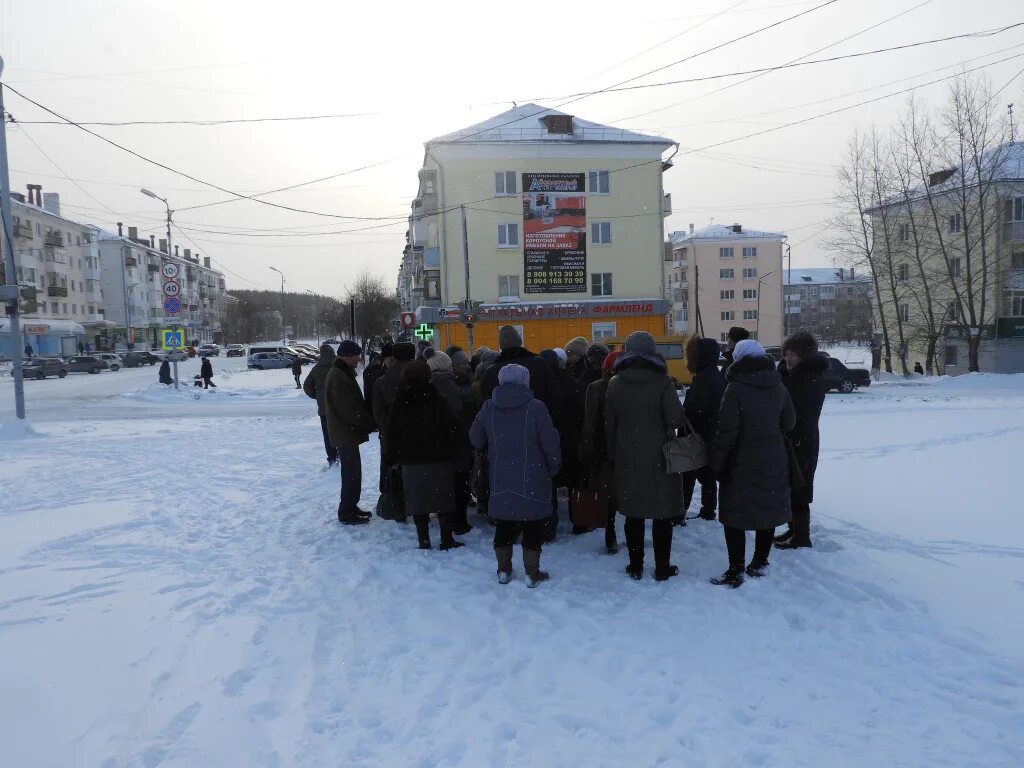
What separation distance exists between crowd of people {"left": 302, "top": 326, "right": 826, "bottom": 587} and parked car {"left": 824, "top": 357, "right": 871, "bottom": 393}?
17515 millimetres

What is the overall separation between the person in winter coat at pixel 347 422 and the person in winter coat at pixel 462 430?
2.78ft

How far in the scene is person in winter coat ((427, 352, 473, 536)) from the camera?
5.94 meters

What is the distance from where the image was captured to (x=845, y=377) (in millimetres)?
22438

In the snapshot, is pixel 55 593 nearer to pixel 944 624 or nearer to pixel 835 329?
pixel 944 624

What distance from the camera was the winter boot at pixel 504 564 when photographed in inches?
190

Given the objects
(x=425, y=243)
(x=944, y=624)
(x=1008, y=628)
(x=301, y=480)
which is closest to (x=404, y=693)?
(x=944, y=624)

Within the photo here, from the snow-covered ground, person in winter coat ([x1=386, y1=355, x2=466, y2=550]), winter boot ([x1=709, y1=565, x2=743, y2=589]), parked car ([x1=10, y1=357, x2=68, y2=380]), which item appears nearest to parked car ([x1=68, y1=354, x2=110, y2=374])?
parked car ([x1=10, y1=357, x2=68, y2=380])

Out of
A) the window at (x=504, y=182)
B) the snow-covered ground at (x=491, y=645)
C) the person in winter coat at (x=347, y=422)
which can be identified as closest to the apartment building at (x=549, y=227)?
the window at (x=504, y=182)

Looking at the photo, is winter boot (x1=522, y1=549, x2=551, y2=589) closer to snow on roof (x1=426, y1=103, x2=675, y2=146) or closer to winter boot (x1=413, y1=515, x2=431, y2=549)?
winter boot (x1=413, y1=515, x2=431, y2=549)

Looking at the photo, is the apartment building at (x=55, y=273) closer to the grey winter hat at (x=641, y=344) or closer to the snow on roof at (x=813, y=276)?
the grey winter hat at (x=641, y=344)

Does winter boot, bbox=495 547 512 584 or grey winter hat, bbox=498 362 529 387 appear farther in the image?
winter boot, bbox=495 547 512 584

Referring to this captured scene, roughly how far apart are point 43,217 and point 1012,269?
77.2m

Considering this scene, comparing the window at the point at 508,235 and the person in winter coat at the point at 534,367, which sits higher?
the window at the point at 508,235

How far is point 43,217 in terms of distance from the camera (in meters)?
63.9
